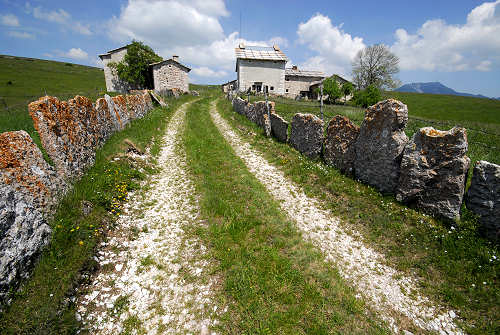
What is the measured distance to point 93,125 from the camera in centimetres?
898

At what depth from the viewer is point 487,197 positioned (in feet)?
15.9

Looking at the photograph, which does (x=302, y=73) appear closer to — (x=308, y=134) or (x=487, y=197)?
(x=308, y=134)

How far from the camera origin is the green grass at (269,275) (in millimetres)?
3447

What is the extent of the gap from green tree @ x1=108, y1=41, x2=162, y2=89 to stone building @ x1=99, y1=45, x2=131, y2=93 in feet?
2.91

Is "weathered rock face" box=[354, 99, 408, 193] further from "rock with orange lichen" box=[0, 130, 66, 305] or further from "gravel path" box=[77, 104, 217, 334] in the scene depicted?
"rock with orange lichen" box=[0, 130, 66, 305]

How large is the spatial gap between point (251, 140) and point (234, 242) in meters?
8.78

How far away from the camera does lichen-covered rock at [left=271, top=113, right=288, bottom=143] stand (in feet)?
38.6

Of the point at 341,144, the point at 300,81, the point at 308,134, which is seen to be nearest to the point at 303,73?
the point at 300,81

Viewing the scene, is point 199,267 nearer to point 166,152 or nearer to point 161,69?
point 166,152

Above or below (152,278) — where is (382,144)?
above

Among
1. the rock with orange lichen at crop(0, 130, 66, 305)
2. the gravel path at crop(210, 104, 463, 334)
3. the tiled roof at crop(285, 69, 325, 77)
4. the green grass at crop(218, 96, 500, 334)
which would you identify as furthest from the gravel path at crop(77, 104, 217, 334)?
the tiled roof at crop(285, 69, 325, 77)

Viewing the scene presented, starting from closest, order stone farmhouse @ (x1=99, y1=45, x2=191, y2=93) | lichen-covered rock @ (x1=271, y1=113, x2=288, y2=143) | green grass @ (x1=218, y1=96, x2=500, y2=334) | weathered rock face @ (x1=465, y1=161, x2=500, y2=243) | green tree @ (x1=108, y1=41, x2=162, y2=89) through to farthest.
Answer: green grass @ (x1=218, y1=96, x2=500, y2=334) < weathered rock face @ (x1=465, y1=161, x2=500, y2=243) < lichen-covered rock @ (x1=271, y1=113, x2=288, y2=143) < green tree @ (x1=108, y1=41, x2=162, y2=89) < stone farmhouse @ (x1=99, y1=45, x2=191, y2=93)

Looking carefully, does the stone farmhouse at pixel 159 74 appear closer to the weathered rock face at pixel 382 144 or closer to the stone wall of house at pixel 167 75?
the stone wall of house at pixel 167 75

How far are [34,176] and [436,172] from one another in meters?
9.56
